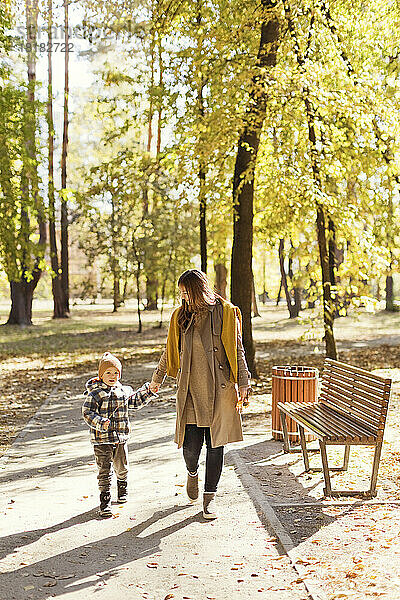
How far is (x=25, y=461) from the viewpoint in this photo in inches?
349

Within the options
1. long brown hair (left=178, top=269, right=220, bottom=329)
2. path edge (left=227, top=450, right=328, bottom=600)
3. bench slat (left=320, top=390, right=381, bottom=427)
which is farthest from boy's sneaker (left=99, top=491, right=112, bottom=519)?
bench slat (left=320, top=390, right=381, bottom=427)

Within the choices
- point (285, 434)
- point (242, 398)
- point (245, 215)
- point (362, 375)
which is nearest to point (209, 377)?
point (242, 398)

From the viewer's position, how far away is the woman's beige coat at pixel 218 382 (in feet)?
21.1

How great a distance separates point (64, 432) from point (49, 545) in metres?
4.97

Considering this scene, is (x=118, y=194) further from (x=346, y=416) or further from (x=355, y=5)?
(x=346, y=416)

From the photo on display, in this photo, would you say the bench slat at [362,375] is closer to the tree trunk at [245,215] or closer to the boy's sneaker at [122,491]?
the boy's sneaker at [122,491]

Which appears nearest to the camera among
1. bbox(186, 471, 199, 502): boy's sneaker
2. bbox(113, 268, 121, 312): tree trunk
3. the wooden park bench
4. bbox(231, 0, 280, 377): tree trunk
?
bbox(186, 471, 199, 502): boy's sneaker

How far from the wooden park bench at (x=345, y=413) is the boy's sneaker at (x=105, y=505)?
178 cm

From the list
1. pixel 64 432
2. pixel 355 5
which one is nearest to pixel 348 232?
pixel 355 5

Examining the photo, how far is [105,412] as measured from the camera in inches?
259

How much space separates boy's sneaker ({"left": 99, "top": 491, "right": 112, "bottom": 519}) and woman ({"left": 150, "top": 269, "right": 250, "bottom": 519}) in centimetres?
72

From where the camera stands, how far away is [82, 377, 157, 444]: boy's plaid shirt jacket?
6531 mm

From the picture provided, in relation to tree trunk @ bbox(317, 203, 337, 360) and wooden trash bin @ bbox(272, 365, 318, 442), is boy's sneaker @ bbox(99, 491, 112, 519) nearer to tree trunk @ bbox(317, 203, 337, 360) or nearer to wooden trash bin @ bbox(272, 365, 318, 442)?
wooden trash bin @ bbox(272, 365, 318, 442)

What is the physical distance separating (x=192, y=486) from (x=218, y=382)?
949 mm
